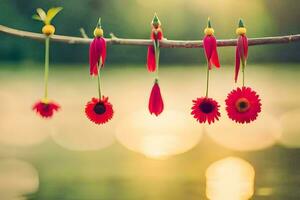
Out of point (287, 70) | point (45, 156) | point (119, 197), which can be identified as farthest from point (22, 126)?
point (287, 70)

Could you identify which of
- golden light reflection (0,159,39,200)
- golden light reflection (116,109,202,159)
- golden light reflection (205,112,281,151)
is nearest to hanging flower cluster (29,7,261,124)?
golden light reflection (0,159,39,200)

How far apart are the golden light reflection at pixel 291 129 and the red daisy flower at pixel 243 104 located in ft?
8.33

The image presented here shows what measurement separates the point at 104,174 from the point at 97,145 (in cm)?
80

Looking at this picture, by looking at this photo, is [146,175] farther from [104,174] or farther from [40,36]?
[40,36]

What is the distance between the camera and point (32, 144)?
3.63m

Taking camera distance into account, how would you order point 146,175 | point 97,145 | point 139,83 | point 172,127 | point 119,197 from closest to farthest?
1. point 119,197
2. point 146,175
3. point 97,145
4. point 172,127
5. point 139,83

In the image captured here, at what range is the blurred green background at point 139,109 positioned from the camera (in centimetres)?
270

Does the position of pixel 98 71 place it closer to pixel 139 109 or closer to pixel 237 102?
pixel 237 102

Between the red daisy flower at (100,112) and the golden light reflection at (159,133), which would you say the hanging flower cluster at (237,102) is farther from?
the golden light reflection at (159,133)

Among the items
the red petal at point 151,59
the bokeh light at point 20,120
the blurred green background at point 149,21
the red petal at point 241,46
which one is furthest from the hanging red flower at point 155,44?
the blurred green background at point 149,21

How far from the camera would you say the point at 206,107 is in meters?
1.07

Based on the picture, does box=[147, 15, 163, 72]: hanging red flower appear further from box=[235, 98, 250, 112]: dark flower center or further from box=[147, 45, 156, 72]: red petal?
box=[235, 98, 250, 112]: dark flower center

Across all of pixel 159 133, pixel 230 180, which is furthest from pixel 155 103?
pixel 159 133

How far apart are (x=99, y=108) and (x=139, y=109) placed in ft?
12.9
